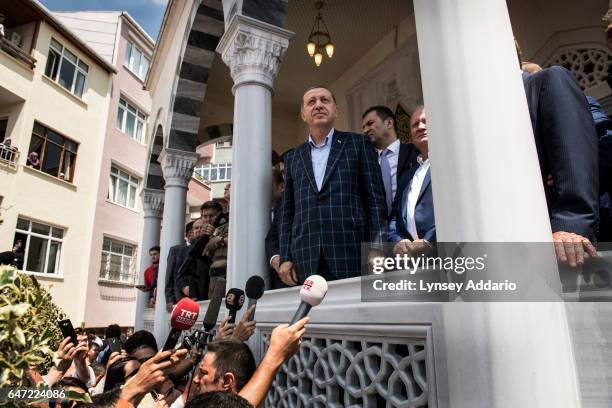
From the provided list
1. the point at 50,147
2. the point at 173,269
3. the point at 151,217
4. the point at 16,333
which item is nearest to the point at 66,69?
the point at 50,147

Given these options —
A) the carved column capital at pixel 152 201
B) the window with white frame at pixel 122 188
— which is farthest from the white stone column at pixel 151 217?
the window with white frame at pixel 122 188

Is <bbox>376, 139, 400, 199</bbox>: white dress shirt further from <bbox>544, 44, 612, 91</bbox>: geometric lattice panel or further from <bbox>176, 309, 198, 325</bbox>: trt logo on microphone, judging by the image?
<bbox>544, 44, 612, 91</bbox>: geometric lattice panel

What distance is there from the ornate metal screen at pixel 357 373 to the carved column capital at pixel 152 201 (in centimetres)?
670

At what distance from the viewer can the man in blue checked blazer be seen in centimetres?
239

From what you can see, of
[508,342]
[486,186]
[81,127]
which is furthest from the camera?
[81,127]

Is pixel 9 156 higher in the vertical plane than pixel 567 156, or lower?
higher

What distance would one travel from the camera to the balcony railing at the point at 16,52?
11.9 metres

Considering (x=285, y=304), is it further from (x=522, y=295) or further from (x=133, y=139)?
(x=133, y=139)

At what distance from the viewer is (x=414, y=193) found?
86.2 inches

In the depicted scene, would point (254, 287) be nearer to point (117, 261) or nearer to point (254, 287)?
point (254, 287)

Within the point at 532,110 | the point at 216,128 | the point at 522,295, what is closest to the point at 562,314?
the point at 522,295

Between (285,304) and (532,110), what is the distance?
1763mm

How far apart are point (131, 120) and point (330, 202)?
55.9 feet

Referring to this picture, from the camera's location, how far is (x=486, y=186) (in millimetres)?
1388
